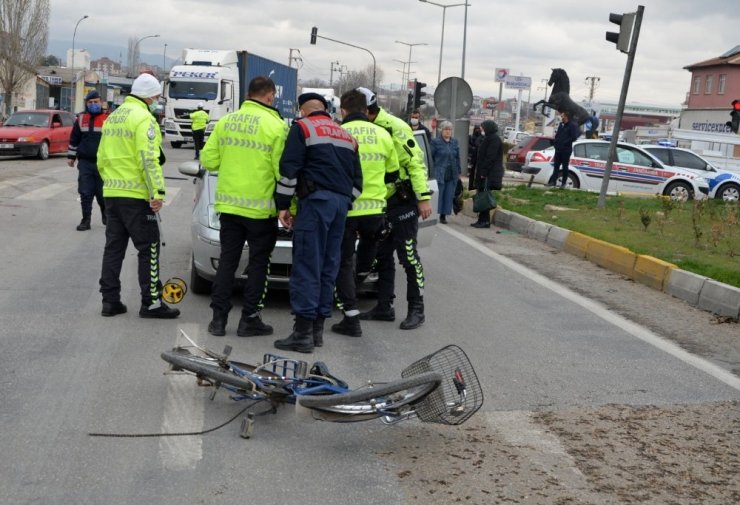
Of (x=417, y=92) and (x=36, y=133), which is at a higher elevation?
(x=417, y=92)

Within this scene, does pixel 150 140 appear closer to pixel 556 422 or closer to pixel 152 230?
pixel 152 230

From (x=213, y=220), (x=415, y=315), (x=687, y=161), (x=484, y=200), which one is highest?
(x=213, y=220)

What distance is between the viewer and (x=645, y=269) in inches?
449

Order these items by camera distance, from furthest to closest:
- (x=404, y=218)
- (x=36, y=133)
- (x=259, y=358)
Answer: (x=36, y=133)
(x=404, y=218)
(x=259, y=358)

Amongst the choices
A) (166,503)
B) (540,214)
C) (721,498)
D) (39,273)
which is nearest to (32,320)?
(39,273)

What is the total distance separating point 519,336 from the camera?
7938 mm

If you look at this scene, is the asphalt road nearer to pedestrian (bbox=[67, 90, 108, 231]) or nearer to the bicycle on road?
the bicycle on road

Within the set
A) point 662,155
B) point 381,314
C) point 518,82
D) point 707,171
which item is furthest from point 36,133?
point 518,82

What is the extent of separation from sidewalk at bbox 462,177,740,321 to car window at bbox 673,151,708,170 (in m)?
11.3

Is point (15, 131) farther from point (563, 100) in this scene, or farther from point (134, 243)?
point (134, 243)

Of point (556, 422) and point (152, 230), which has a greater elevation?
point (152, 230)

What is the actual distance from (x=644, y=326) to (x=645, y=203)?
482 inches

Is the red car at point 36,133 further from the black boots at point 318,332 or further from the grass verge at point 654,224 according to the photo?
the black boots at point 318,332

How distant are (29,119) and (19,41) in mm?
30888
